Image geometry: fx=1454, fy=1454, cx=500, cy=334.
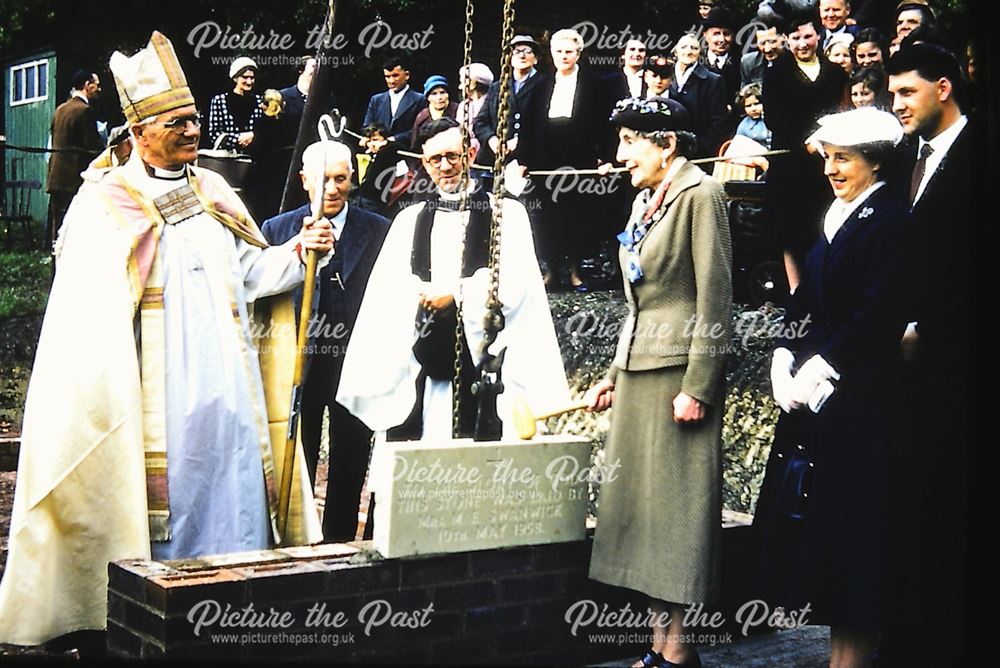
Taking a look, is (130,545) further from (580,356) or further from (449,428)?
(580,356)

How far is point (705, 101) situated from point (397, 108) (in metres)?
2.09

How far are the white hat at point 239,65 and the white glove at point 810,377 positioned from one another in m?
4.41

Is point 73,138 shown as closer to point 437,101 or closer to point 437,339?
point 437,101

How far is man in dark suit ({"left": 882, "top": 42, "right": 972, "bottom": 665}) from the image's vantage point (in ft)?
17.5

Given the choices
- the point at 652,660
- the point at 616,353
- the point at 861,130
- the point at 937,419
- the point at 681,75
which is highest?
the point at 681,75

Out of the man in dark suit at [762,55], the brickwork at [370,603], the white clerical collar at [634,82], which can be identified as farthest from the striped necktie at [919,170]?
the white clerical collar at [634,82]

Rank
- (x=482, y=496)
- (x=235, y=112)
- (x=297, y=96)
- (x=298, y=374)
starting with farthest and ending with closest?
1. (x=297, y=96)
2. (x=235, y=112)
3. (x=298, y=374)
4. (x=482, y=496)

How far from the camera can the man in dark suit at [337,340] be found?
23.4ft

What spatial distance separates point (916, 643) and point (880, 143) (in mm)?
1846

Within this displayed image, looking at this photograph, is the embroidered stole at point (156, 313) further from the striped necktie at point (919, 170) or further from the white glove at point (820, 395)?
the striped necktie at point (919, 170)

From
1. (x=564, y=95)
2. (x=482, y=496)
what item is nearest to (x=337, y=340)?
(x=482, y=496)

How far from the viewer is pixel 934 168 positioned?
543cm

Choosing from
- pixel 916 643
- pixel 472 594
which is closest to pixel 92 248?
pixel 472 594

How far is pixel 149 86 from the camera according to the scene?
6.15 meters
